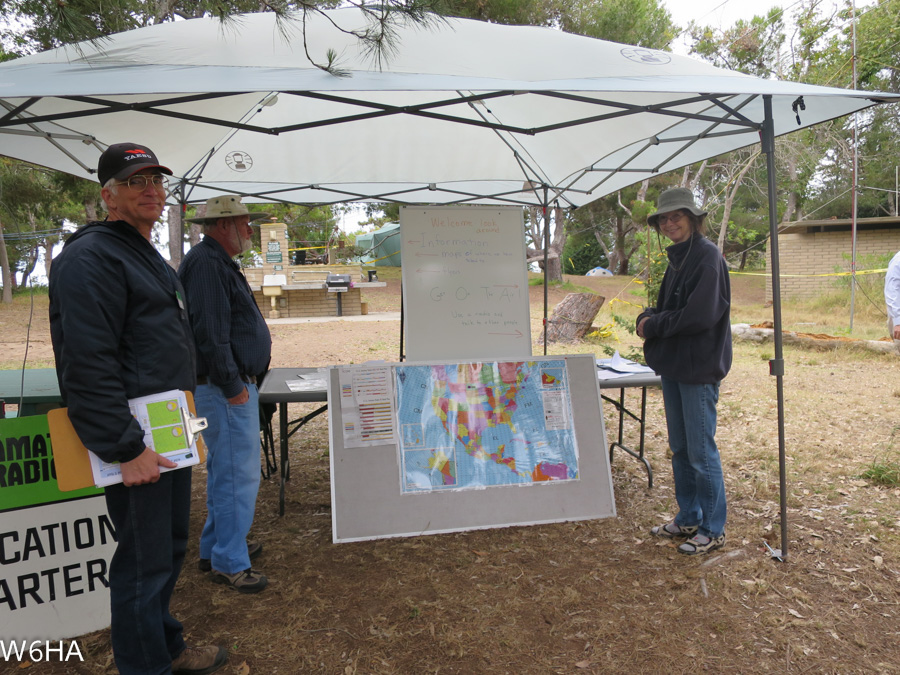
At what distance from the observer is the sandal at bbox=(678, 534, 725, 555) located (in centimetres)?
302

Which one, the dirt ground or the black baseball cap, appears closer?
the black baseball cap

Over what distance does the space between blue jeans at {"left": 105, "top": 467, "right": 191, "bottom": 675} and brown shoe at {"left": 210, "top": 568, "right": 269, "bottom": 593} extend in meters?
0.87

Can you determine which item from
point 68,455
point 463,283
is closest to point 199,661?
point 68,455

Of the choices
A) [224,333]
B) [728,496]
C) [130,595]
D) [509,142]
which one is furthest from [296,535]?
[509,142]

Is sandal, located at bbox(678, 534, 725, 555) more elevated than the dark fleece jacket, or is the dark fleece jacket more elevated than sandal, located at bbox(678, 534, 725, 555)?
the dark fleece jacket

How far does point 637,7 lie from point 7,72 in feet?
44.2

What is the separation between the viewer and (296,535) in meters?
3.35

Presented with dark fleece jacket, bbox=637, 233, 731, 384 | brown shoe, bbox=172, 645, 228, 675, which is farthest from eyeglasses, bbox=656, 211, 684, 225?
brown shoe, bbox=172, 645, 228, 675

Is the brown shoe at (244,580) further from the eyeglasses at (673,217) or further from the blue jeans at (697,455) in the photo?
the eyeglasses at (673,217)

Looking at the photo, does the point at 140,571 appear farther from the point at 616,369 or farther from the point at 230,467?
the point at 616,369

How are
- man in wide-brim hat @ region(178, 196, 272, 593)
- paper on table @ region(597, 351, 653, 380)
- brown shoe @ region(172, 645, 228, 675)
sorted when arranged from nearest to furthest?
brown shoe @ region(172, 645, 228, 675), man in wide-brim hat @ region(178, 196, 272, 593), paper on table @ region(597, 351, 653, 380)

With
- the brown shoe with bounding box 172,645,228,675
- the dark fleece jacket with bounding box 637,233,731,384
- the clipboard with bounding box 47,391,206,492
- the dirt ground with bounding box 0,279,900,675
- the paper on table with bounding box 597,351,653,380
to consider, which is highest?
the dark fleece jacket with bounding box 637,233,731,384

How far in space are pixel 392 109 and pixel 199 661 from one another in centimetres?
253

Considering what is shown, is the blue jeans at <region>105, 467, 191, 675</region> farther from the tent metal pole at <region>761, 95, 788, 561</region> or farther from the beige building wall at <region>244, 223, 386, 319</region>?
the beige building wall at <region>244, 223, 386, 319</region>
